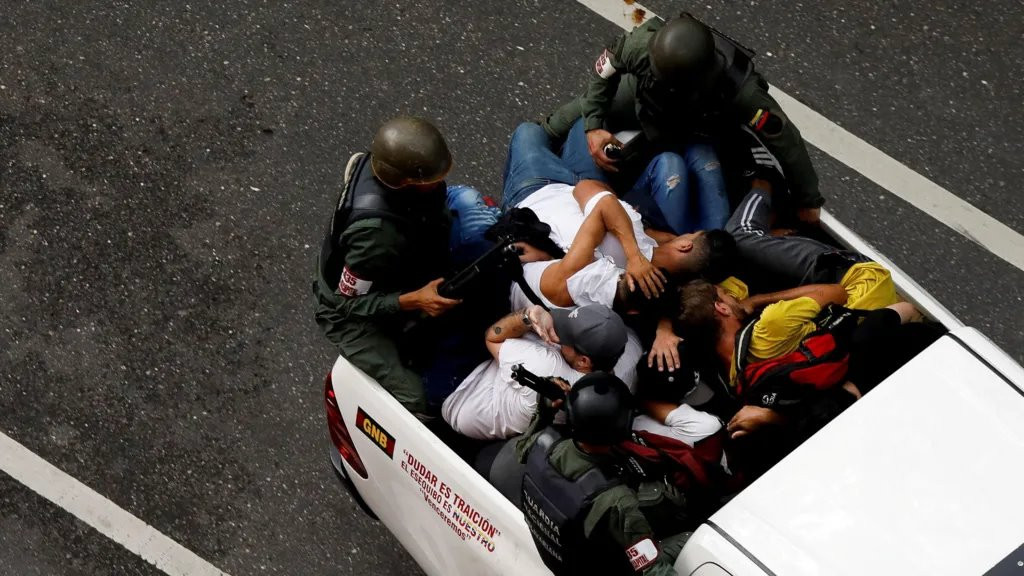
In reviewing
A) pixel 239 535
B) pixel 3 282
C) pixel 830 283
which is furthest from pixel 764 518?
pixel 3 282

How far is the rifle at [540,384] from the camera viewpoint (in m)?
3.45

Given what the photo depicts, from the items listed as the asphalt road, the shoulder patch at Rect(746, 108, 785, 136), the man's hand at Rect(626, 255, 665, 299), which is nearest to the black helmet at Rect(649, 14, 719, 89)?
the shoulder patch at Rect(746, 108, 785, 136)

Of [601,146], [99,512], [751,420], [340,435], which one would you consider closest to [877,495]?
[751,420]

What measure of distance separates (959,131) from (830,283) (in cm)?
243

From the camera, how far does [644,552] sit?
308cm

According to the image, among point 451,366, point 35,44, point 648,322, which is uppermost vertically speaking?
point 648,322

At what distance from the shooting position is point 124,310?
535 centimetres

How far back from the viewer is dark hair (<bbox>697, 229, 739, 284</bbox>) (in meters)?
3.99

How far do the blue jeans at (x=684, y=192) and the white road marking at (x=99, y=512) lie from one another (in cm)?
239

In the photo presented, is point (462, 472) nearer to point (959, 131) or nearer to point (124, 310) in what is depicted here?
point (124, 310)

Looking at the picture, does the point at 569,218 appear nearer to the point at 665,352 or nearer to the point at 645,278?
the point at 645,278

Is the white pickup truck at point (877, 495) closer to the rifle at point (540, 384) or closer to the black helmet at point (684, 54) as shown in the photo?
the rifle at point (540, 384)

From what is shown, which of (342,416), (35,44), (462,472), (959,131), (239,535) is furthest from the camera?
(35,44)

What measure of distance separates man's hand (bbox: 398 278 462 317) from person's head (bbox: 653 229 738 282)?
0.81m
